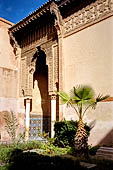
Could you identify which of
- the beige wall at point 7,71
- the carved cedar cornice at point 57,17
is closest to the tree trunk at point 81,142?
the carved cedar cornice at point 57,17

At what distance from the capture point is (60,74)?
9.18m

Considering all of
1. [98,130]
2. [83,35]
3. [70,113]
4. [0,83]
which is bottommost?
[98,130]

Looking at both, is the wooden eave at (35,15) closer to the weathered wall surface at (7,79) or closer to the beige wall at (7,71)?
the beige wall at (7,71)

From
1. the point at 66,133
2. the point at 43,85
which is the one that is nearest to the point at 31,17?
the point at 43,85

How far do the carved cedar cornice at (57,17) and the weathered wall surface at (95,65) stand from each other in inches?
27.8

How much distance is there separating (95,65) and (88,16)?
2.26m

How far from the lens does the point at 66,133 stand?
7719mm

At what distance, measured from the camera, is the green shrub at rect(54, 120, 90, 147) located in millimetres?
→ 7574

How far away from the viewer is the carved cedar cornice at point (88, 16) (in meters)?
7.92

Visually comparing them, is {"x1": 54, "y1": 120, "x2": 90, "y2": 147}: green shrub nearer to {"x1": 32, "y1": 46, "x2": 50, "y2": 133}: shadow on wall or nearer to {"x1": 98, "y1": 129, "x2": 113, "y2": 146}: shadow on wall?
{"x1": 98, "y1": 129, "x2": 113, "y2": 146}: shadow on wall

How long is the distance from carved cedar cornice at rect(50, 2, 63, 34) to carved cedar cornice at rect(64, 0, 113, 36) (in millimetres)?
242

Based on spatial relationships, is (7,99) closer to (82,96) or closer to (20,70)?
(20,70)

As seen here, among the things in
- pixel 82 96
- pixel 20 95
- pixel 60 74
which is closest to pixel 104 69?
pixel 82 96

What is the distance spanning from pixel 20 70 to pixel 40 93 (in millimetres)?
2110
